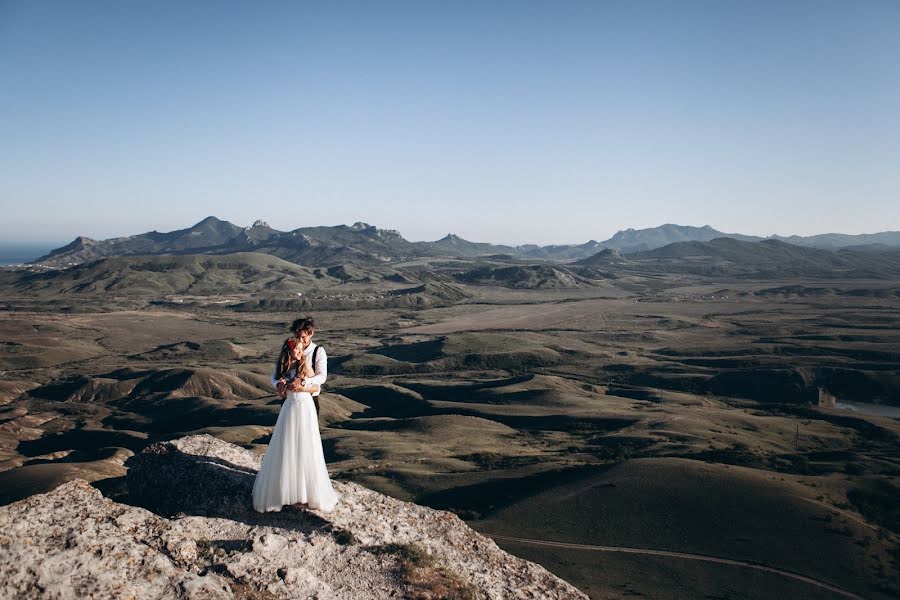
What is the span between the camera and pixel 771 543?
3042 centimetres

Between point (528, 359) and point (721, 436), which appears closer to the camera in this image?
point (721, 436)

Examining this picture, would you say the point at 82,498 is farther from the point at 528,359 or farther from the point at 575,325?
the point at 575,325

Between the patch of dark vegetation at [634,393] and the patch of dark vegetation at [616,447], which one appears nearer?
the patch of dark vegetation at [616,447]

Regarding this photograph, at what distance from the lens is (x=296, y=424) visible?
11047 mm

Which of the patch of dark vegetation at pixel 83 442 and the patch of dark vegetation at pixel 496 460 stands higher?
the patch of dark vegetation at pixel 496 460

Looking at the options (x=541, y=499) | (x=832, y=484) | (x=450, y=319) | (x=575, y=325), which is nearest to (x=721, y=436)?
(x=832, y=484)

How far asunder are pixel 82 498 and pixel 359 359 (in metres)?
93.5

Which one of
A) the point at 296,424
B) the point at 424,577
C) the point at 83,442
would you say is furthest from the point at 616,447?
the point at 83,442

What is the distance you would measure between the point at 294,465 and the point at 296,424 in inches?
33.5

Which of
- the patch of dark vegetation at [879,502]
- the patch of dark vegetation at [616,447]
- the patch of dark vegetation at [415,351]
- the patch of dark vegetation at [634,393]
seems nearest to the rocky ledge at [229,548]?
the patch of dark vegetation at [879,502]

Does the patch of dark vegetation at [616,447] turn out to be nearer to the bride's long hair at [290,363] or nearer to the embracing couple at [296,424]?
the embracing couple at [296,424]

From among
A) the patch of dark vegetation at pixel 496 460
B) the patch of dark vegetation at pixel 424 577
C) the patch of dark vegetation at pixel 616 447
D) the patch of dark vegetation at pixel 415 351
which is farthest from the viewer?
the patch of dark vegetation at pixel 415 351

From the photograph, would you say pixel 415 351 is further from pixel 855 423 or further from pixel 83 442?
pixel 855 423

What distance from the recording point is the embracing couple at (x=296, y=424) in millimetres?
10914
